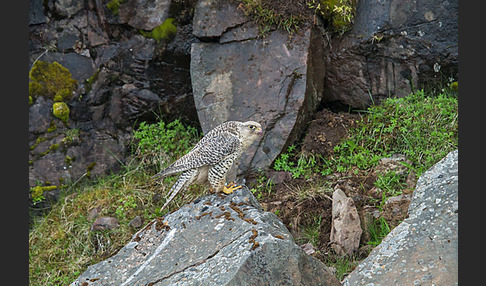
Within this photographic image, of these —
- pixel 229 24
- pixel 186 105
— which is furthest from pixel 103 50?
pixel 229 24

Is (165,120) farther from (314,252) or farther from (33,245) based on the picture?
(314,252)

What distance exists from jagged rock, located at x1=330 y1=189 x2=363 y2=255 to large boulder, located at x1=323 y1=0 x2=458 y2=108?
8.27 feet

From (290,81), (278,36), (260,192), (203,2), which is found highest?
(203,2)

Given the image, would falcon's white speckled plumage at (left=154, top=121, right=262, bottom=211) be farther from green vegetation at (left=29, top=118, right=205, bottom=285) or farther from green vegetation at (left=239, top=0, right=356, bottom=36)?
green vegetation at (left=239, top=0, right=356, bottom=36)

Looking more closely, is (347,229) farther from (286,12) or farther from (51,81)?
(51,81)

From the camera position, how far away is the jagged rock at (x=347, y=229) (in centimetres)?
671

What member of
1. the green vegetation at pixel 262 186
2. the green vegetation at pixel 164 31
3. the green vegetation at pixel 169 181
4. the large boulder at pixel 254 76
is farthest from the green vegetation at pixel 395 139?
the green vegetation at pixel 164 31

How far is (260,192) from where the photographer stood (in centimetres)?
791

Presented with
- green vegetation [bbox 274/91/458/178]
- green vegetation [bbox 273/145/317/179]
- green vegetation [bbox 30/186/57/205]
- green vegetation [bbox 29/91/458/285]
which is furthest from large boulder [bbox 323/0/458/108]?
green vegetation [bbox 30/186/57/205]

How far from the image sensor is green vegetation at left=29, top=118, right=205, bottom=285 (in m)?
7.79

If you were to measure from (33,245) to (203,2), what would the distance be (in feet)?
14.8

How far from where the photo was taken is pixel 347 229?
22.1 ft

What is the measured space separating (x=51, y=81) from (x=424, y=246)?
653 cm

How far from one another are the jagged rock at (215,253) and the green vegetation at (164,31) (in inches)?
157
